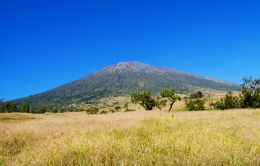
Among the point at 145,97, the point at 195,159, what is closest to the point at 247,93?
the point at 145,97

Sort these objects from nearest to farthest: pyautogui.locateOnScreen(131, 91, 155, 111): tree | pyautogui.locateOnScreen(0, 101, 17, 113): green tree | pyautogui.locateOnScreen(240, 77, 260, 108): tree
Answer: pyautogui.locateOnScreen(240, 77, 260, 108): tree < pyautogui.locateOnScreen(131, 91, 155, 111): tree < pyautogui.locateOnScreen(0, 101, 17, 113): green tree

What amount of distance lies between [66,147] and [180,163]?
2649mm

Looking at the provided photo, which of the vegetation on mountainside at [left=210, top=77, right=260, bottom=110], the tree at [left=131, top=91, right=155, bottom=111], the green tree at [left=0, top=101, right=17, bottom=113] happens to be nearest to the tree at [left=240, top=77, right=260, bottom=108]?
the vegetation on mountainside at [left=210, top=77, right=260, bottom=110]

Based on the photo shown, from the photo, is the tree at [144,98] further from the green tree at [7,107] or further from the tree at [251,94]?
the green tree at [7,107]

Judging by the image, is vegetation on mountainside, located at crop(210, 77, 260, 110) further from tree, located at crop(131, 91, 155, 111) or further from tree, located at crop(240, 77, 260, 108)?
tree, located at crop(131, 91, 155, 111)

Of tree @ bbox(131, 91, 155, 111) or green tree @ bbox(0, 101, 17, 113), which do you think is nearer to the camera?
tree @ bbox(131, 91, 155, 111)

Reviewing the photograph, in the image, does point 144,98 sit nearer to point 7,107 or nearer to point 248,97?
point 248,97

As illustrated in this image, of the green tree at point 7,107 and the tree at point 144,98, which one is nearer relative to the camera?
the tree at point 144,98

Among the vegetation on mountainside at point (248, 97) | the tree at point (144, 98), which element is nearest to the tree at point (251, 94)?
the vegetation on mountainside at point (248, 97)

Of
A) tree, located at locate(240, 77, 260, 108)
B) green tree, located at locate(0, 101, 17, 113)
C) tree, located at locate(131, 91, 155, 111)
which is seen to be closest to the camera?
tree, located at locate(240, 77, 260, 108)

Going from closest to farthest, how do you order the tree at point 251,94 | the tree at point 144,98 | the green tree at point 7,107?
the tree at point 251,94 < the tree at point 144,98 < the green tree at point 7,107

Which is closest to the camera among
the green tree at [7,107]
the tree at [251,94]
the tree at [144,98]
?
the tree at [251,94]

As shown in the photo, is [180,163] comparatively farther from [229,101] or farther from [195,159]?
[229,101]

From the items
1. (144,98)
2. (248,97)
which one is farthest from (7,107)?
(248,97)
